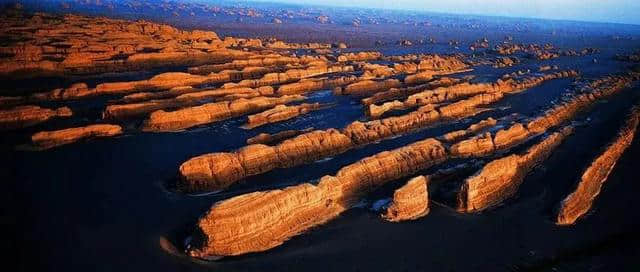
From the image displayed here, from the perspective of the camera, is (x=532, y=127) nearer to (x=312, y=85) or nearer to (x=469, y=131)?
(x=469, y=131)

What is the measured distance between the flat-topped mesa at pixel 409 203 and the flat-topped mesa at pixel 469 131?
7.68m

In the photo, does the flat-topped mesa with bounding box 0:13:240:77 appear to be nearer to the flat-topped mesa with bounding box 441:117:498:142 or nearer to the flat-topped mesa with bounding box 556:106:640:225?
the flat-topped mesa with bounding box 441:117:498:142

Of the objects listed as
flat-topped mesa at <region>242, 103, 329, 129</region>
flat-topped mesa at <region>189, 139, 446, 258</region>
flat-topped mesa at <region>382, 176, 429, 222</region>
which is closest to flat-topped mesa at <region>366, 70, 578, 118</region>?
flat-topped mesa at <region>242, 103, 329, 129</region>

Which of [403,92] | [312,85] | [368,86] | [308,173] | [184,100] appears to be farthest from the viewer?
[368,86]

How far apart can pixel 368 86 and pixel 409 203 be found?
23.8 metres

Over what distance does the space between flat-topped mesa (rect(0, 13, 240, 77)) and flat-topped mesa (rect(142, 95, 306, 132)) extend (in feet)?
56.5

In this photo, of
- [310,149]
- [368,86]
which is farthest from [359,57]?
[310,149]

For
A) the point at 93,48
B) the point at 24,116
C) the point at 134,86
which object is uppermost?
the point at 93,48

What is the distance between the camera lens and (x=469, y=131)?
1066 inches

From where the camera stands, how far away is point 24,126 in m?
26.7

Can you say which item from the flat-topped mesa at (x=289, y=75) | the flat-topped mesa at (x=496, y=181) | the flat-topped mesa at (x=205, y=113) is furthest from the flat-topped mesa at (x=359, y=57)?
the flat-topped mesa at (x=496, y=181)

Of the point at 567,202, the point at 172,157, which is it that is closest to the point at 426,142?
the point at 567,202

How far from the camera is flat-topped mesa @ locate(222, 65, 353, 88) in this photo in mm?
38750

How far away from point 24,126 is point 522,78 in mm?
42600
